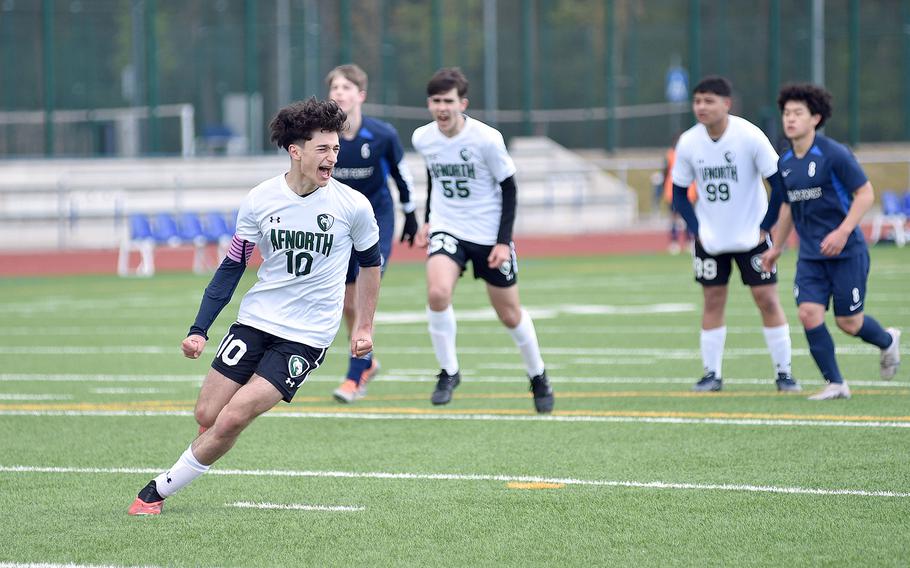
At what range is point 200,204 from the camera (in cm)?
3241

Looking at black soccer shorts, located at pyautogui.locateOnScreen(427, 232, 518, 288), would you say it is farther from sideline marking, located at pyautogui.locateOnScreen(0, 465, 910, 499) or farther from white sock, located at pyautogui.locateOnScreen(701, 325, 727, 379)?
sideline marking, located at pyautogui.locateOnScreen(0, 465, 910, 499)

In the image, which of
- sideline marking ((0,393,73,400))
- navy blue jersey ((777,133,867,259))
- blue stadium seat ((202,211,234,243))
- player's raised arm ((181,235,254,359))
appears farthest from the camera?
blue stadium seat ((202,211,234,243))

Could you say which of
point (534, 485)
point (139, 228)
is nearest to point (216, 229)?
point (139, 228)

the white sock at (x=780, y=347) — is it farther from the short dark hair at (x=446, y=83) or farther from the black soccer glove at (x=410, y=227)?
the short dark hair at (x=446, y=83)

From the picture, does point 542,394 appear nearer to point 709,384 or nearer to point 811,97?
point 709,384

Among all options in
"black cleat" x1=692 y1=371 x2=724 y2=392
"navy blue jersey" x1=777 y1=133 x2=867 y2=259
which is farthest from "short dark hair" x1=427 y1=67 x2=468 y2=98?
"black cleat" x1=692 y1=371 x2=724 y2=392

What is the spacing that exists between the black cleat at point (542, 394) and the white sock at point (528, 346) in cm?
4

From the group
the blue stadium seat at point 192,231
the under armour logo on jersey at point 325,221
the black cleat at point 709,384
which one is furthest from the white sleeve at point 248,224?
the blue stadium seat at point 192,231

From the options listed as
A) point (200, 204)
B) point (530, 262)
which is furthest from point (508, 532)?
point (200, 204)

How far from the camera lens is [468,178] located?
9.68 m

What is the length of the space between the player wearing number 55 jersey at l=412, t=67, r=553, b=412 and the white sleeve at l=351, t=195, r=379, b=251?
2.67 m

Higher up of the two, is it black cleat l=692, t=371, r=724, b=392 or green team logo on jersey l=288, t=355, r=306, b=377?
green team logo on jersey l=288, t=355, r=306, b=377

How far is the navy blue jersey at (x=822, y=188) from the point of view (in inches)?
369

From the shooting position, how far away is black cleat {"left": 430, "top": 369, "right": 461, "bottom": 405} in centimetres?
993
